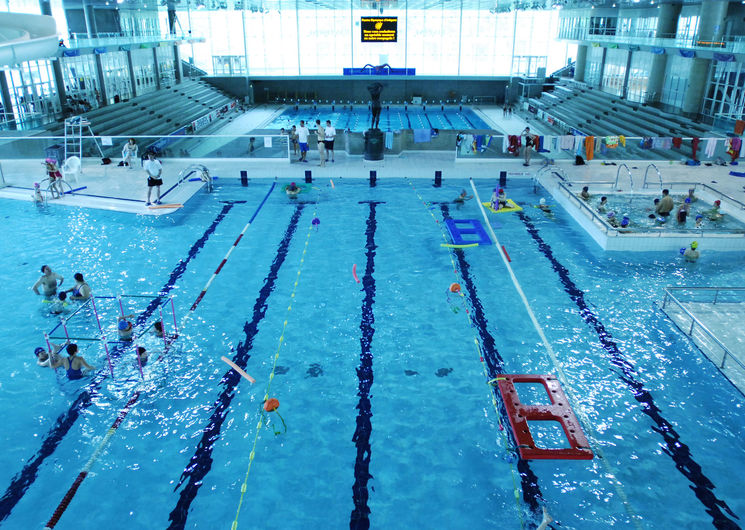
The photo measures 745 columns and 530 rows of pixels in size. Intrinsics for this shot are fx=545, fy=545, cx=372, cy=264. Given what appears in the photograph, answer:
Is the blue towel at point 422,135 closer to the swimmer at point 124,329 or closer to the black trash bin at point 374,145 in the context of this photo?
the black trash bin at point 374,145

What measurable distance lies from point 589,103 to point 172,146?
71.1 feet

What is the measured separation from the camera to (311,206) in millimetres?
12961

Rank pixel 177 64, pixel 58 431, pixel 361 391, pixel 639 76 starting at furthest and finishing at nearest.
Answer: pixel 177 64, pixel 639 76, pixel 361 391, pixel 58 431

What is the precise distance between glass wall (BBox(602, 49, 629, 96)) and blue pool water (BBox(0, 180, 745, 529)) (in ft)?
75.3

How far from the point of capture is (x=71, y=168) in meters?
14.3

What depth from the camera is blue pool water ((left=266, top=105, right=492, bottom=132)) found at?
27.8m

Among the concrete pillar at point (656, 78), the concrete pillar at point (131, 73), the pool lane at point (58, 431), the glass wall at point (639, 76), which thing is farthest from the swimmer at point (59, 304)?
the glass wall at point (639, 76)

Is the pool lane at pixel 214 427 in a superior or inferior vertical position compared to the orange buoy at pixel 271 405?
inferior

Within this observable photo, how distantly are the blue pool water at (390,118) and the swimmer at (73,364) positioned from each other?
21.1 m

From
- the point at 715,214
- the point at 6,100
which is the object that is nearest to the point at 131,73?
the point at 6,100

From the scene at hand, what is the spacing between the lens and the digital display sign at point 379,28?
794 inches

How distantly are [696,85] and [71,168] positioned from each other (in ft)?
75.4

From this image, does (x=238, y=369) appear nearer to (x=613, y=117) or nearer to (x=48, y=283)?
(x=48, y=283)

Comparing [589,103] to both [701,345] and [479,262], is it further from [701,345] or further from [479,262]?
[701,345]
